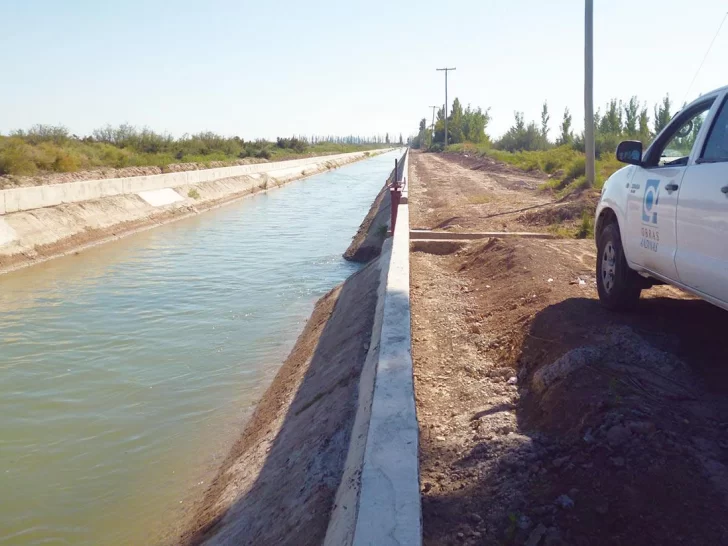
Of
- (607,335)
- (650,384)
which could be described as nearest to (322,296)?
(607,335)

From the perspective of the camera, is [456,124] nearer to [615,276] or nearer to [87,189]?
[87,189]

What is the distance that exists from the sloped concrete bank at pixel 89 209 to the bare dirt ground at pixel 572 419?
47.8 feet

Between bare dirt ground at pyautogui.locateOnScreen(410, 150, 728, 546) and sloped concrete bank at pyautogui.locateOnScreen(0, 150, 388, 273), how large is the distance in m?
14.6

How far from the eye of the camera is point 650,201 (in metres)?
5.62

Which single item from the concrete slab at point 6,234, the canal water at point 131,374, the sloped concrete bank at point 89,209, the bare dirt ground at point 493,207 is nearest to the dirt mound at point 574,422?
the canal water at point 131,374

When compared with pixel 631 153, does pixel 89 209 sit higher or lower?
lower

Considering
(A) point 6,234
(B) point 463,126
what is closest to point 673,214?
(A) point 6,234

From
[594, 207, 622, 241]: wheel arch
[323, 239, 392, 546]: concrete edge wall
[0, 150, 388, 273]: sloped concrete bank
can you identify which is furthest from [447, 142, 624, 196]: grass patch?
[0, 150, 388, 273]: sloped concrete bank

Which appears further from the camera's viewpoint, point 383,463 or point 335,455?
point 335,455

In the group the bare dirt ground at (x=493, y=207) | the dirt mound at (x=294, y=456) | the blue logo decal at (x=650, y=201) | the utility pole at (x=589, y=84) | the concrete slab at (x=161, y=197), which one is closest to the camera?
the dirt mound at (x=294, y=456)

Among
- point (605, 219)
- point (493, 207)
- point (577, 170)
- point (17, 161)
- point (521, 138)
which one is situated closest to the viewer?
point (605, 219)

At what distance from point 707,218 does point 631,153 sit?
1.64 metres

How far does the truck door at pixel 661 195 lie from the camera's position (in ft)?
17.1

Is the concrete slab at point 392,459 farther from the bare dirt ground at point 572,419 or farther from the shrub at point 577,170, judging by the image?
the shrub at point 577,170
